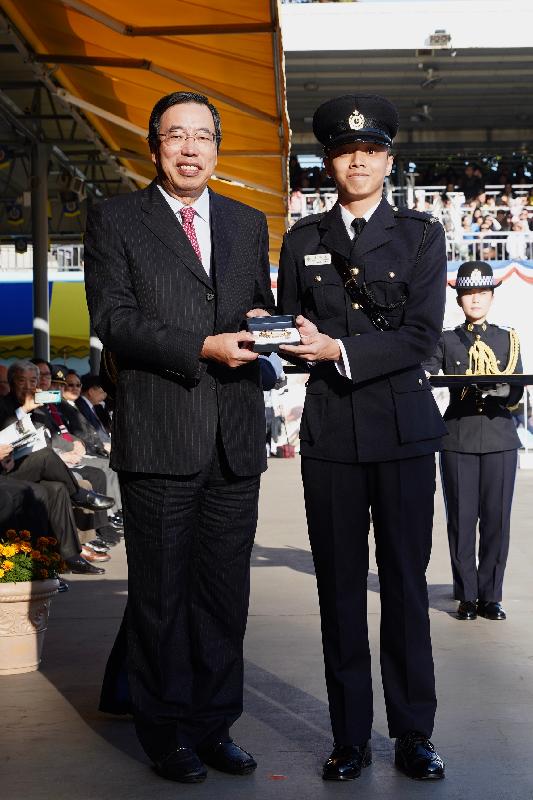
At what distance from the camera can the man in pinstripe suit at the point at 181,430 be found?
153 inches

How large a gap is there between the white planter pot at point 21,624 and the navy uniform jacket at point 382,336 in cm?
190

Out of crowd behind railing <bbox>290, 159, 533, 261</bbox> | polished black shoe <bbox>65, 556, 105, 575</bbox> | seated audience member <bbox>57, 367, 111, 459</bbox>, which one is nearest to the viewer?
polished black shoe <bbox>65, 556, 105, 575</bbox>

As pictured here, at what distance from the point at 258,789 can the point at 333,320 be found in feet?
4.83

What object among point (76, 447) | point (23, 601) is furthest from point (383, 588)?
point (76, 447)

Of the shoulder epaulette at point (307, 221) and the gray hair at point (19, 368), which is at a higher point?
the shoulder epaulette at point (307, 221)

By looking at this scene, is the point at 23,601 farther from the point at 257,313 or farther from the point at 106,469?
the point at 106,469

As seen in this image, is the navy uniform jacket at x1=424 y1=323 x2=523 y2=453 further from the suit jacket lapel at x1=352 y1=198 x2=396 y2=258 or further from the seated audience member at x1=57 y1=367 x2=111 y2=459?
the seated audience member at x1=57 y1=367 x2=111 y2=459

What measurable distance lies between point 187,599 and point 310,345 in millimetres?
939

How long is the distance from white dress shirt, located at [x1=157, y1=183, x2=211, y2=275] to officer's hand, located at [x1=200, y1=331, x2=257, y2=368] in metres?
0.31

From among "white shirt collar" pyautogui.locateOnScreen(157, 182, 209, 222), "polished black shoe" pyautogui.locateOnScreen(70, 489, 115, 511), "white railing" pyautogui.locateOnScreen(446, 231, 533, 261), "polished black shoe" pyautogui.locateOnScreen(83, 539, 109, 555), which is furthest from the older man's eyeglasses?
"white railing" pyautogui.locateOnScreen(446, 231, 533, 261)

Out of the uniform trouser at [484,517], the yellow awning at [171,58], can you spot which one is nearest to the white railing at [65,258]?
the yellow awning at [171,58]

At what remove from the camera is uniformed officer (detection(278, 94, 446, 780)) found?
397 cm

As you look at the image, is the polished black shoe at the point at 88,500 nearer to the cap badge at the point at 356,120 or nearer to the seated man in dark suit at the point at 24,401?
the seated man in dark suit at the point at 24,401

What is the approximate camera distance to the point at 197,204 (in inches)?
160
